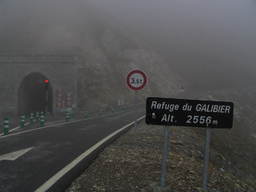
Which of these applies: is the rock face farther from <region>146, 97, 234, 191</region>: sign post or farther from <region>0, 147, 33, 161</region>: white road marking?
<region>146, 97, 234, 191</region>: sign post

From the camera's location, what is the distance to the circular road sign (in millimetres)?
9606

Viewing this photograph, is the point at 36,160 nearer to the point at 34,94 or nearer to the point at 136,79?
the point at 136,79

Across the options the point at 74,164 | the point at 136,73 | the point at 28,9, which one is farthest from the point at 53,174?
the point at 28,9

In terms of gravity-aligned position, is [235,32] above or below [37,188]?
above

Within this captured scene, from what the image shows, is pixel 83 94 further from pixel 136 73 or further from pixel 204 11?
pixel 204 11

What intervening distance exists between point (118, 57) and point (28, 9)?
862 inches

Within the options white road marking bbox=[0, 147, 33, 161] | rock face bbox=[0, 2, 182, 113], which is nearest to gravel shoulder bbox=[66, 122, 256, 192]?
white road marking bbox=[0, 147, 33, 161]

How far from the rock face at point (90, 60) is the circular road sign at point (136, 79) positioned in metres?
21.6

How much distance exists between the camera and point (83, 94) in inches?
1251

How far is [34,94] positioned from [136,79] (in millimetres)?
26222

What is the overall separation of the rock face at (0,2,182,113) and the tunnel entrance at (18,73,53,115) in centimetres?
112

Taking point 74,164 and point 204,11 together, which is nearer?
point 74,164

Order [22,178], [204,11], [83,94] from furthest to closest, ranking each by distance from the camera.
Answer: [204,11] → [83,94] → [22,178]

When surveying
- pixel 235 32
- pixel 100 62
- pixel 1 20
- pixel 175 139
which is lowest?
pixel 175 139
